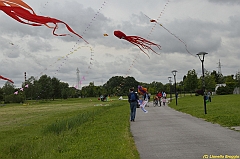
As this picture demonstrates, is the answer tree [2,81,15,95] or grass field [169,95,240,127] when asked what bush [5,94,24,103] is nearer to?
tree [2,81,15,95]

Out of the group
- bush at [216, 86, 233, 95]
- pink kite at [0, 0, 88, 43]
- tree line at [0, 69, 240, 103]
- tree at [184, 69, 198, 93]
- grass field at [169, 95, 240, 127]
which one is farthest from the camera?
bush at [216, 86, 233, 95]

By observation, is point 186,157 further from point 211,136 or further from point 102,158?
point 211,136

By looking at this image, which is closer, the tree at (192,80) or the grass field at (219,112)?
the grass field at (219,112)

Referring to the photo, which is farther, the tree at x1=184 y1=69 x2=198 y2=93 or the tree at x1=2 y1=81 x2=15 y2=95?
the tree at x1=184 y1=69 x2=198 y2=93

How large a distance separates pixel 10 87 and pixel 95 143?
68362 mm

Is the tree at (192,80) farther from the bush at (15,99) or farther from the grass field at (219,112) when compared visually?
the grass field at (219,112)

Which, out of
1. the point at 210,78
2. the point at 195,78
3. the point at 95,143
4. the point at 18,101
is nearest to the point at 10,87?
the point at 18,101

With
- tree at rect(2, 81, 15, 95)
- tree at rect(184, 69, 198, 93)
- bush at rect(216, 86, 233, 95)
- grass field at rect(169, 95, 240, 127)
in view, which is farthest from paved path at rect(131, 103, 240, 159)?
bush at rect(216, 86, 233, 95)

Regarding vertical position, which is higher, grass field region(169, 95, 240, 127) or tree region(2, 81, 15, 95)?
tree region(2, 81, 15, 95)

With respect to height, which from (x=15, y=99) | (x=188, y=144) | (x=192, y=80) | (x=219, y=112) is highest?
(x=192, y=80)

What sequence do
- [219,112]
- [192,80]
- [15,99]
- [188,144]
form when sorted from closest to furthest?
[188,144] → [219,112] → [15,99] → [192,80]

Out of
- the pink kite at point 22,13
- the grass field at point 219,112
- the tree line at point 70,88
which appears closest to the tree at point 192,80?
the tree line at point 70,88

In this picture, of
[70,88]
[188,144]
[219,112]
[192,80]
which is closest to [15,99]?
[70,88]

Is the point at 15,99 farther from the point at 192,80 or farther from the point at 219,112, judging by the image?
the point at 219,112
